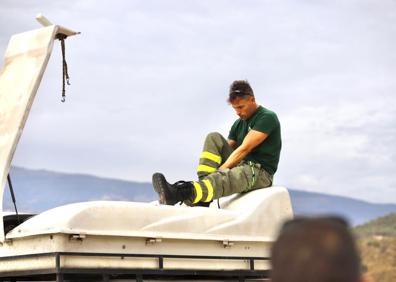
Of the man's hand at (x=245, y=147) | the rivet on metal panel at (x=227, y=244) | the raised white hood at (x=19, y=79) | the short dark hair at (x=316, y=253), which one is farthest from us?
the man's hand at (x=245, y=147)

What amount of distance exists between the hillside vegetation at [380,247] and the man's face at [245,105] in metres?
18.7

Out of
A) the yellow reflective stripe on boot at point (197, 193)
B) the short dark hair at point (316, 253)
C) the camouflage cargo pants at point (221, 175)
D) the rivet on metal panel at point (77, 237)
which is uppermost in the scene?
the camouflage cargo pants at point (221, 175)

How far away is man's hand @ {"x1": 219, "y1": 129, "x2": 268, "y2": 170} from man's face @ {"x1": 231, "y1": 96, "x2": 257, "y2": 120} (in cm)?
26

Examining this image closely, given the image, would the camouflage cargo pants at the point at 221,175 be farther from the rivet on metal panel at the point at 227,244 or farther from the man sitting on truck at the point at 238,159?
the rivet on metal panel at the point at 227,244

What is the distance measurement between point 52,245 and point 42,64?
178cm

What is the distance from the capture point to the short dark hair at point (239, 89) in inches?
316

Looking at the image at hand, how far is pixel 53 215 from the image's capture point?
6.26m

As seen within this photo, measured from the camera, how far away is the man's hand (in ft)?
25.3

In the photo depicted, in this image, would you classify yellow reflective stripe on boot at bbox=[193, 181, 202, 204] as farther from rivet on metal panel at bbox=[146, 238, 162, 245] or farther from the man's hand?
rivet on metal panel at bbox=[146, 238, 162, 245]

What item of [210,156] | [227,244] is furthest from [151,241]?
[210,156]

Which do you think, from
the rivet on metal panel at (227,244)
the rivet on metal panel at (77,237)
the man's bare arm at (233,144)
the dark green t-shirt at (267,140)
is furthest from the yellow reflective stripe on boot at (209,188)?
the rivet on metal panel at (77,237)

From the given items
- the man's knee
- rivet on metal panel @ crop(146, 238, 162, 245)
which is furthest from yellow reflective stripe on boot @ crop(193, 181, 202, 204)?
rivet on metal panel @ crop(146, 238, 162, 245)

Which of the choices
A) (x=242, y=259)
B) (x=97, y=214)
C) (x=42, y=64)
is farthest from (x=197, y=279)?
(x=42, y=64)

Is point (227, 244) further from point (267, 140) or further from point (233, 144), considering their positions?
point (233, 144)
